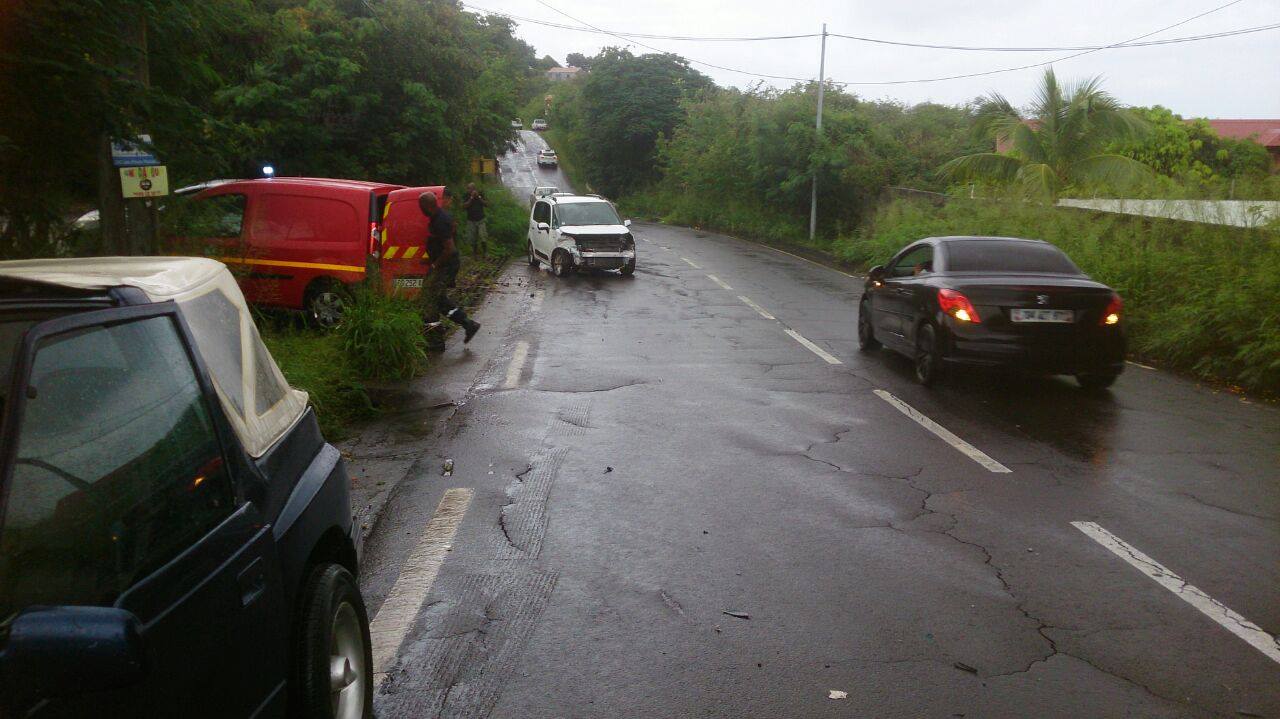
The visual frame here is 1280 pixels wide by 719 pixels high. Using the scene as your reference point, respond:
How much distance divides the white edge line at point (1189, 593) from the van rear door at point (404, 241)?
29.6 ft

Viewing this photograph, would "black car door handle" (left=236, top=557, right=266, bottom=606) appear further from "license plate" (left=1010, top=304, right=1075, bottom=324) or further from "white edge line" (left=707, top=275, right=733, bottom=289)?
"white edge line" (left=707, top=275, right=733, bottom=289)

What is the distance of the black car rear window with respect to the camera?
33.8 feet

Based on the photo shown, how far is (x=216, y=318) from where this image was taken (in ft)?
10.5

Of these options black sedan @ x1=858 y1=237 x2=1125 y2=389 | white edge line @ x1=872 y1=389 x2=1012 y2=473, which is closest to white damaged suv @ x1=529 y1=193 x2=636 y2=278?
black sedan @ x1=858 y1=237 x2=1125 y2=389

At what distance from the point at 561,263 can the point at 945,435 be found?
15.4 metres

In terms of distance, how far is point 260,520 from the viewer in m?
2.89

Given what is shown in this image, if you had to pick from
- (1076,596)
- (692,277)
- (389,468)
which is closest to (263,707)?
(1076,596)

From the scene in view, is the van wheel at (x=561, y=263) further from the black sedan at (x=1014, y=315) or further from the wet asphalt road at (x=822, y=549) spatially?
the black sedan at (x=1014, y=315)

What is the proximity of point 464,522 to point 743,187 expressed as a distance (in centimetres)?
4153

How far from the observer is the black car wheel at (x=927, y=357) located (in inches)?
395

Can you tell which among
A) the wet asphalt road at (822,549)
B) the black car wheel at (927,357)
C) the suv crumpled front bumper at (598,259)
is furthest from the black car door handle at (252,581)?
the suv crumpled front bumper at (598,259)

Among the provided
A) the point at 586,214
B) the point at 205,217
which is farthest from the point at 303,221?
the point at 586,214

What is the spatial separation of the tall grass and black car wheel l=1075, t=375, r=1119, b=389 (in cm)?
161

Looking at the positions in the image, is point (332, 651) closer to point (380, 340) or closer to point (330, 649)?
point (330, 649)
